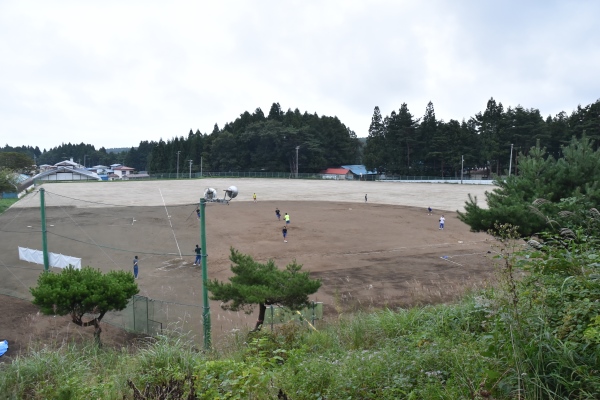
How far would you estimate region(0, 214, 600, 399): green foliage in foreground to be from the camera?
2.95 m

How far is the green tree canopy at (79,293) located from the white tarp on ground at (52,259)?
3091 millimetres

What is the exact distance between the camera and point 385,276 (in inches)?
782

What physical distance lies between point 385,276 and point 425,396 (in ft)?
55.7

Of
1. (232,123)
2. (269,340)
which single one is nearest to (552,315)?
(269,340)

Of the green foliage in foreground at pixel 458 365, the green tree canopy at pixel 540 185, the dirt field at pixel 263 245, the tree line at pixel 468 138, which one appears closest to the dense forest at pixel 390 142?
the tree line at pixel 468 138

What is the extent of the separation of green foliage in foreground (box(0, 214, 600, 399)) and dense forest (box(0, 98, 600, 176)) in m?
74.9

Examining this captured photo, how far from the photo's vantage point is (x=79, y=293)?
34.6 feet

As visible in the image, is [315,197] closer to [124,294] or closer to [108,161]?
[124,294]

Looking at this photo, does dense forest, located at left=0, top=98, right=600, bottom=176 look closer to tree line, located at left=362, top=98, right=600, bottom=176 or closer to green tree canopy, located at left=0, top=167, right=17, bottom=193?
tree line, located at left=362, top=98, right=600, bottom=176

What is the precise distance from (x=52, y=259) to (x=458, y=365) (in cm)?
1615

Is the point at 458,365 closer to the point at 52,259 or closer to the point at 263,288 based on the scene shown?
the point at 263,288

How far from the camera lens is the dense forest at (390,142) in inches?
2987

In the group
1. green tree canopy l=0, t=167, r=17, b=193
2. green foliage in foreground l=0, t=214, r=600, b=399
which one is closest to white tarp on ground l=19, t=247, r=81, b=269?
green foliage in foreground l=0, t=214, r=600, b=399

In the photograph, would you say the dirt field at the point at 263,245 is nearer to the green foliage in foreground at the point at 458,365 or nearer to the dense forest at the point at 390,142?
the green foliage in foreground at the point at 458,365
